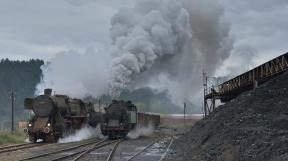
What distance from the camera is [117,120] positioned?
34.3 meters

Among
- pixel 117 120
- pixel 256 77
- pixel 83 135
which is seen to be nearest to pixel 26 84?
pixel 83 135

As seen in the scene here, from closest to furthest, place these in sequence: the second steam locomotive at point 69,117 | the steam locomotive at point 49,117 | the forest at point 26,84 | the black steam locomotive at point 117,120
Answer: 1. the steam locomotive at point 49,117
2. the second steam locomotive at point 69,117
3. the black steam locomotive at point 117,120
4. the forest at point 26,84

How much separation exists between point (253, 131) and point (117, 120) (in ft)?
62.5

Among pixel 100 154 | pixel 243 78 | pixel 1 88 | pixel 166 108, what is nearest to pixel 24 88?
pixel 1 88

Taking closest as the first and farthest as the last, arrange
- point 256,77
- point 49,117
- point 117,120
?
point 49,117 < point 256,77 < point 117,120

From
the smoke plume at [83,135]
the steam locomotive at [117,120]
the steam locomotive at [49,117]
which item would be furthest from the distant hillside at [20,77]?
the steam locomotive at [49,117]

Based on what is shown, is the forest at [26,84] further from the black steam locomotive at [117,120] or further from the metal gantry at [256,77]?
the black steam locomotive at [117,120]

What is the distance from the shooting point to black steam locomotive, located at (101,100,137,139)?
34.3m

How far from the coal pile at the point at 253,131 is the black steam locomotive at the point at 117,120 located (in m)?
12.5

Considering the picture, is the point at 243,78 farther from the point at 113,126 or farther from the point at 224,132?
the point at 224,132

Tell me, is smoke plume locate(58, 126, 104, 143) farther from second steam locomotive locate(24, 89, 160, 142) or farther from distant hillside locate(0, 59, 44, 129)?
distant hillside locate(0, 59, 44, 129)

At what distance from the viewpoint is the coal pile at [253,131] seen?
13.4 metres

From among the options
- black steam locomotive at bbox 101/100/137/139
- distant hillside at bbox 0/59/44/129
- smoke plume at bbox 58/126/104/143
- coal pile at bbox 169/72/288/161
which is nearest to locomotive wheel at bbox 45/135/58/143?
smoke plume at bbox 58/126/104/143

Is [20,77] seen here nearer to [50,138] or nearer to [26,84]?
[26,84]
